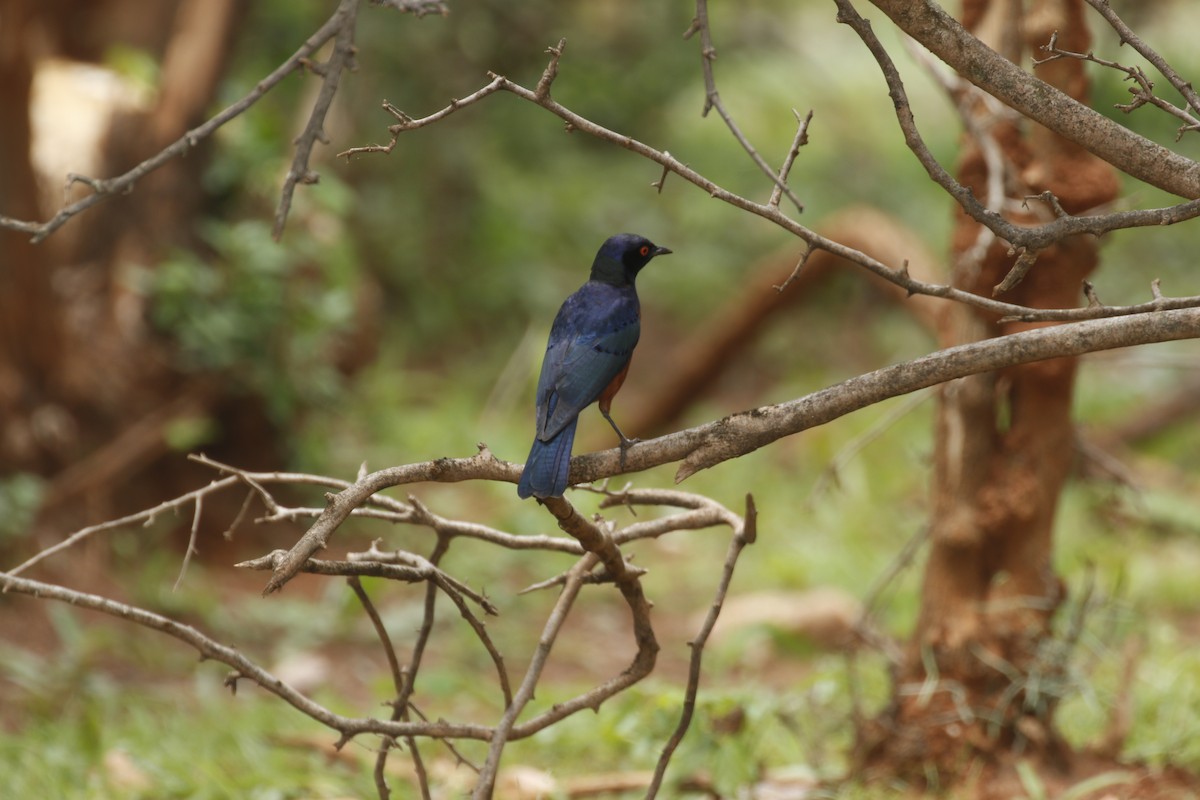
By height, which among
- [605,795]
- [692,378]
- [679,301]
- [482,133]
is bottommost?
[605,795]

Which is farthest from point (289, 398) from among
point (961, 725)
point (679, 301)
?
point (679, 301)

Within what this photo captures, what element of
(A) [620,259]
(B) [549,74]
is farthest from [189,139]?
(A) [620,259]

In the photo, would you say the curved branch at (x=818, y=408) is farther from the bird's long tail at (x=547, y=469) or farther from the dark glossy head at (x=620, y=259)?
the dark glossy head at (x=620, y=259)

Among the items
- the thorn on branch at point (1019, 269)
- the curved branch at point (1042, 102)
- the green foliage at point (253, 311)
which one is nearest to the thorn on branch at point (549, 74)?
the curved branch at point (1042, 102)

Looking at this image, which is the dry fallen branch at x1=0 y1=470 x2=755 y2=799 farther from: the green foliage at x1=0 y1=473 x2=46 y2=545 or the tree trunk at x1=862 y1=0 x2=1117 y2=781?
the green foliage at x1=0 y1=473 x2=46 y2=545

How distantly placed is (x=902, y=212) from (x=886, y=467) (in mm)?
3680

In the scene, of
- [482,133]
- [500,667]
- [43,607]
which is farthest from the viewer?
[482,133]

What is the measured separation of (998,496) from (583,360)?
141 centimetres

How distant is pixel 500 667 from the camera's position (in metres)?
2.70

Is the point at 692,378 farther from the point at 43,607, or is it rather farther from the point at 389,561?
the point at 389,561

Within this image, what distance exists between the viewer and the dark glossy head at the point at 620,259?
331cm

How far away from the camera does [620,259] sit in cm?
332

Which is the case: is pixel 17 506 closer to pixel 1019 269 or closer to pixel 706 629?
pixel 706 629

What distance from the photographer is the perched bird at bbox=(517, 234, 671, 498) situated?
2.44 m
